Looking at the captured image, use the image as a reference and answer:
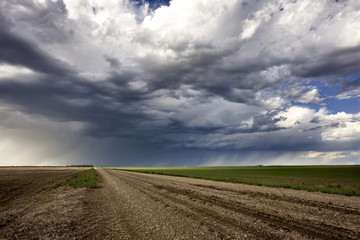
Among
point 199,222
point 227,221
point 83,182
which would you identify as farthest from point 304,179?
point 83,182

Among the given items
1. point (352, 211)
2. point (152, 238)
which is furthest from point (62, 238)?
point (352, 211)

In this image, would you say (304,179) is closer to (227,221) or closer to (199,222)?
(227,221)

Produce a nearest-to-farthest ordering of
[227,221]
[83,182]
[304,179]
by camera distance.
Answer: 1. [227,221]
2. [83,182]
3. [304,179]

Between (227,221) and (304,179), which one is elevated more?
(304,179)

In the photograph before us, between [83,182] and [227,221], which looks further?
[83,182]

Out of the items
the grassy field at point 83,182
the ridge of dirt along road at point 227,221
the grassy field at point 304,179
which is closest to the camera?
the ridge of dirt along road at point 227,221

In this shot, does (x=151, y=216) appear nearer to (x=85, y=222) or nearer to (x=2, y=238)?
(x=85, y=222)

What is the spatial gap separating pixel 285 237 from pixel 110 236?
7.39 meters

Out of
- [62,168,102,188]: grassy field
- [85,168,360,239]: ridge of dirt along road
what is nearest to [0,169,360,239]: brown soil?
[85,168,360,239]: ridge of dirt along road

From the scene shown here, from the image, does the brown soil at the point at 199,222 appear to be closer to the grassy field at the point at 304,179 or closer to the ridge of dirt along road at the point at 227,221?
the ridge of dirt along road at the point at 227,221

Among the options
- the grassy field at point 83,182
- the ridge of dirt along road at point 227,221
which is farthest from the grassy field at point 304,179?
the grassy field at point 83,182

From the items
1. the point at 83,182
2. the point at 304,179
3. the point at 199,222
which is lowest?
the point at 199,222

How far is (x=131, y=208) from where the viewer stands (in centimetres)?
1481

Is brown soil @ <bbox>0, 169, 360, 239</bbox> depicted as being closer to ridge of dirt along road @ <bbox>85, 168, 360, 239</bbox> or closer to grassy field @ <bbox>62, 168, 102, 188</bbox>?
ridge of dirt along road @ <bbox>85, 168, 360, 239</bbox>
